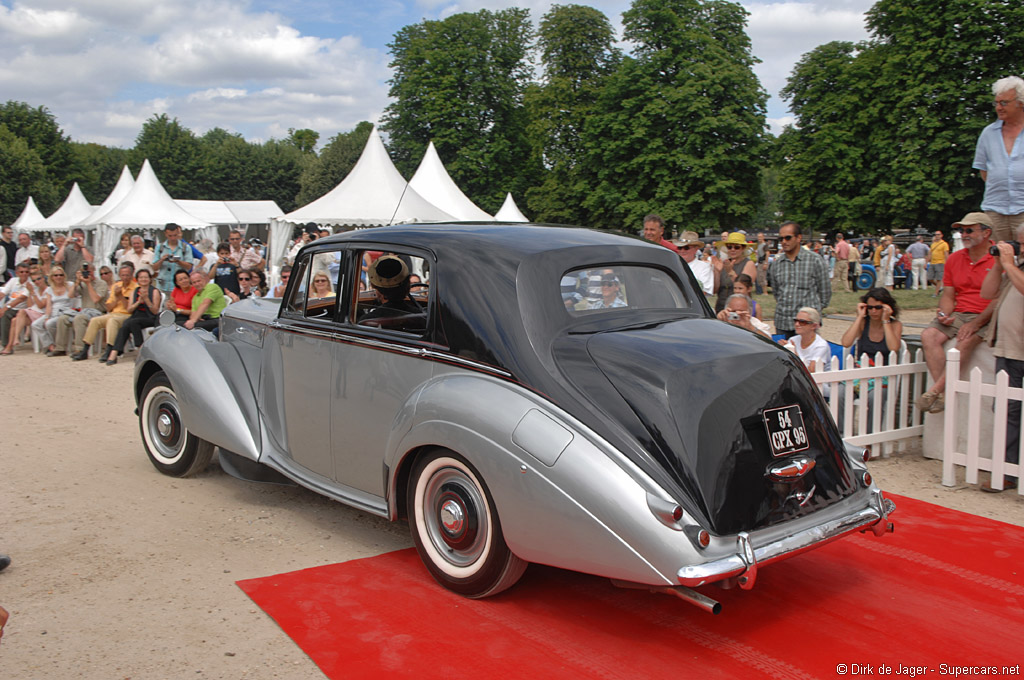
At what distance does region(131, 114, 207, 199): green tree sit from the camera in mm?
75000

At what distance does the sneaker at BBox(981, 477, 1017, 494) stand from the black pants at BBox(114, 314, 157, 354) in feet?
38.6

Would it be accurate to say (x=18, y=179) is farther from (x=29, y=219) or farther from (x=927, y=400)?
(x=927, y=400)

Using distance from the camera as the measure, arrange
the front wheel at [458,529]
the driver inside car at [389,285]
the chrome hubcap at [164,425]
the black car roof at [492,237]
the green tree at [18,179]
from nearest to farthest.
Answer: the front wheel at [458,529], the black car roof at [492,237], the driver inside car at [389,285], the chrome hubcap at [164,425], the green tree at [18,179]

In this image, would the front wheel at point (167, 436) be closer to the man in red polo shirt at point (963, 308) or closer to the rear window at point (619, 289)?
the rear window at point (619, 289)

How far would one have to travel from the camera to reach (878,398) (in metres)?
6.87

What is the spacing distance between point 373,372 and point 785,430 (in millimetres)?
2218

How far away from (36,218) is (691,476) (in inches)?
1789

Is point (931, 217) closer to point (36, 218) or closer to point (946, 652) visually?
point (946, 652)

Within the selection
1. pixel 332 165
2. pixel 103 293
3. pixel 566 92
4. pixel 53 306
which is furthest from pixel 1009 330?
pixel 332 165

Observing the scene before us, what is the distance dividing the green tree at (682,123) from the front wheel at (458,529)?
113ft

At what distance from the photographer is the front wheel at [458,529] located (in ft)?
12.8

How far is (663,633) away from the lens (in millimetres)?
3771

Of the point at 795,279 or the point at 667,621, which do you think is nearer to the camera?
the point at 667,621

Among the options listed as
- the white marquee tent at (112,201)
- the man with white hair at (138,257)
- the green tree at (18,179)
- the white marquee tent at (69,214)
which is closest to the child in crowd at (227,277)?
the man with white hair at (138,257)
